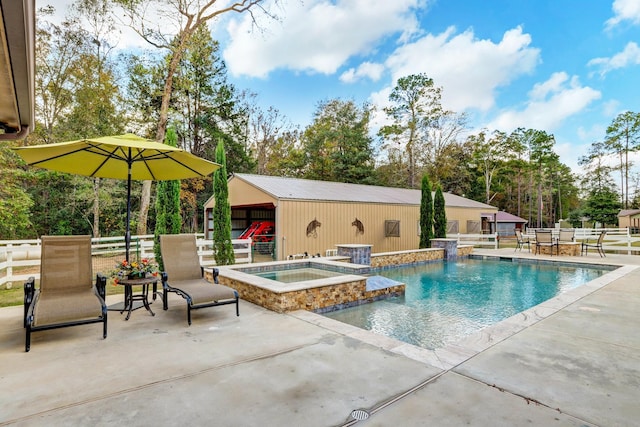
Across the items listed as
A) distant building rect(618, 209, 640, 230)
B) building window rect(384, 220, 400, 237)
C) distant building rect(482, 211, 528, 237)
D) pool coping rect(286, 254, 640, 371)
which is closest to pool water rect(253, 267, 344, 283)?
pool coping rect(286, 254, 640, 371)

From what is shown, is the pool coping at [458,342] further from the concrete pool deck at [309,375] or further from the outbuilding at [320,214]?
the outbuilding at [320,214]

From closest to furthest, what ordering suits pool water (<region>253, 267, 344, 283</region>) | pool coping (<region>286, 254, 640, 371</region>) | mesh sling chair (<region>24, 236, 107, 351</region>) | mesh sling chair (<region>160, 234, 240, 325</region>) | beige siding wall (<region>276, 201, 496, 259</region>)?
pool coping (<region>286, 254, 640, 371</region>)
mesh sling chair (<region>24, 236, 107, 351</region>)
mesh sling chair (<region>160, 234, 240, 325</region>)
pool water (<region>253, 267, 344, 283</region>)
beige siding wall (<region>276, 201, 496, 259</region>)

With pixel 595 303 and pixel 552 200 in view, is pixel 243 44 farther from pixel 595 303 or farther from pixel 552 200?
pixel 552 200

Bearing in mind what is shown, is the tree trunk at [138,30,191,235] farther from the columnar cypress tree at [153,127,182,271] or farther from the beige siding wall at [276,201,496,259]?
the beige siding wall at [276,201,496,259]

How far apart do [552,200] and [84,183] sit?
162 feet

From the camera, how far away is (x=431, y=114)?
28.5 meters

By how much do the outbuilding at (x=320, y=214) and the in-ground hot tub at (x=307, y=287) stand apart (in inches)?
153

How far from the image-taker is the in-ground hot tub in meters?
4.88

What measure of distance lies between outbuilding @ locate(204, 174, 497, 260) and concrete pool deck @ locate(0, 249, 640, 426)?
7.78m

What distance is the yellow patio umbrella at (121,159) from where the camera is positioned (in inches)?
164

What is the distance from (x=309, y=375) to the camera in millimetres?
2684

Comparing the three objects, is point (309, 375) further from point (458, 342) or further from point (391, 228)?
point (391, 228)

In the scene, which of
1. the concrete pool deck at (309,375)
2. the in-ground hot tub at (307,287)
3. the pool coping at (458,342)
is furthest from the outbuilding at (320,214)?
the concrete pool deck at (309,375)

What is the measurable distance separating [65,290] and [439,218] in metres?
13.3
